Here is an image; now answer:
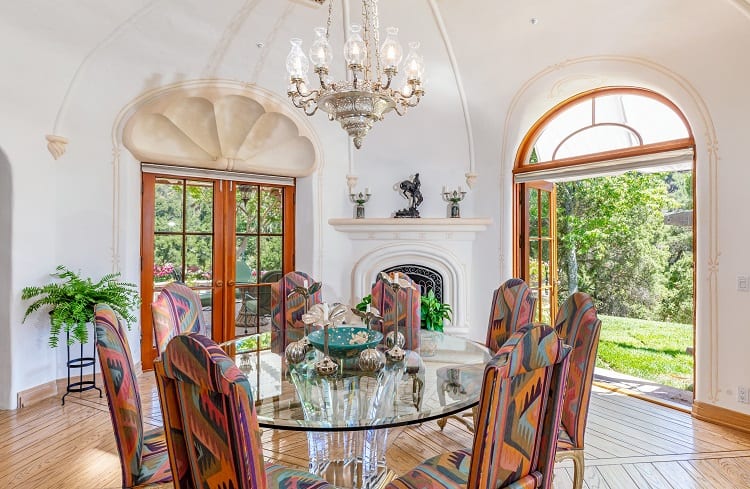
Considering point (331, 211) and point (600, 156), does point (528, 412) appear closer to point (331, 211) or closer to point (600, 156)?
point (600, 156)

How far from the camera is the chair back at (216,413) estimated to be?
3.39ft

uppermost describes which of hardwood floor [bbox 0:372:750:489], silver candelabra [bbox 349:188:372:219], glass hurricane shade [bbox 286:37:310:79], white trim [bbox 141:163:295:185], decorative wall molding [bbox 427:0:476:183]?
decorative wall molding [bbox 427:0:476:183]

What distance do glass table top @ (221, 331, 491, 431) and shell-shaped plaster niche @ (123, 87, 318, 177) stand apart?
2.42 m

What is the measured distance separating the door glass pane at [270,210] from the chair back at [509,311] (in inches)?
103

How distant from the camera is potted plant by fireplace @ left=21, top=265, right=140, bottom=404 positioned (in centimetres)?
310

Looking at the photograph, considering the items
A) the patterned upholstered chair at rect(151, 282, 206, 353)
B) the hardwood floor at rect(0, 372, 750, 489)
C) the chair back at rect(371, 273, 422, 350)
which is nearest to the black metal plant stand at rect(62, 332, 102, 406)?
the hardwood floor at rect(0, 372, 750, 489)

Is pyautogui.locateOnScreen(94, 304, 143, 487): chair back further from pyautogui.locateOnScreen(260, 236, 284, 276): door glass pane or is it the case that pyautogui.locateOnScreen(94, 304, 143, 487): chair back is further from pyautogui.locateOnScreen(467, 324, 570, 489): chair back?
pyautogui.locateOnScreen(260, 236, 284, 276): door glass pane

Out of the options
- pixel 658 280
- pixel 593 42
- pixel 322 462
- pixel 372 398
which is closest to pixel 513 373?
pixel 372 398

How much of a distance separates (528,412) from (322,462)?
1.50m

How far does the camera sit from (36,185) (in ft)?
10.7

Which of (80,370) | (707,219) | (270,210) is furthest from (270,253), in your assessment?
(707,219)

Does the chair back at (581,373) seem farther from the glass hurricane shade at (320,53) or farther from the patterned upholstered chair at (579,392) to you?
the glass hurricane shade at (320,53)

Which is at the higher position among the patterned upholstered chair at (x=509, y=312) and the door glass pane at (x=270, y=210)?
the door glass pane at (x=270, y=210)

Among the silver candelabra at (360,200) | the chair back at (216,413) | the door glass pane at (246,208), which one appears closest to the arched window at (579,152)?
the silver candelabra at (360,200)
